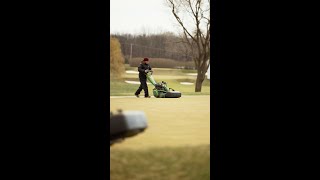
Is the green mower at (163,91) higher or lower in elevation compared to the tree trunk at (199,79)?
lower

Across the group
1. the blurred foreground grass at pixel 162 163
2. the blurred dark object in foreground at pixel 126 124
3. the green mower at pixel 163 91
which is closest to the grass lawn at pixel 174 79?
the green mower at pixel 163 91

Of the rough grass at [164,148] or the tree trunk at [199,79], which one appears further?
the tree trunk at [199,79]

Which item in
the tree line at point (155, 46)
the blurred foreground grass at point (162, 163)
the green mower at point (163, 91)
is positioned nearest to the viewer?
the blurred foreground grass at point (162, 163)

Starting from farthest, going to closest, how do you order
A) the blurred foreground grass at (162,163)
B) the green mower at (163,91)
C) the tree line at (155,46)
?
the green mower at (163,91), the tree line at (155,46), the blurred foreground grass at (162,163)

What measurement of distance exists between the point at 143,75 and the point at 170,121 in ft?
1.05

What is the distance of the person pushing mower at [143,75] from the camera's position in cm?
230

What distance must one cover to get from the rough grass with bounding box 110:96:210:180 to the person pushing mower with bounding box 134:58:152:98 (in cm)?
11

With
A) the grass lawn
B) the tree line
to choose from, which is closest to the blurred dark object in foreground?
the grass lawn

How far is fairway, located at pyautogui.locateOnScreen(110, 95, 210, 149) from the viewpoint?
6.90ft

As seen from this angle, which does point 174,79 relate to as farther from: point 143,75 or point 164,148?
point 164,148

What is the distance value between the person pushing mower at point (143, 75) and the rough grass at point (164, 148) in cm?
11

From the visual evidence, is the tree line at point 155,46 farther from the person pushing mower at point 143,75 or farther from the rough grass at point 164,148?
the rough grass at point 164,148
